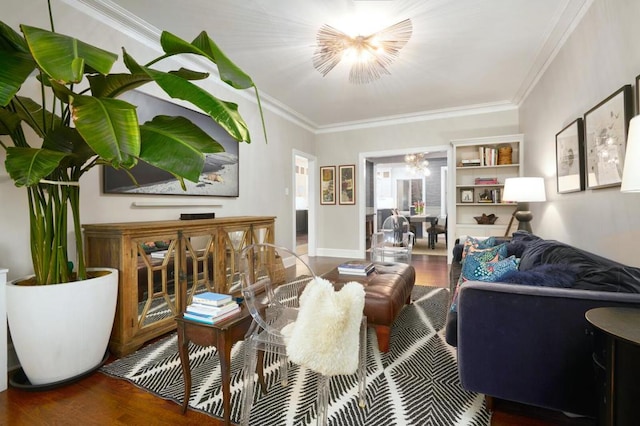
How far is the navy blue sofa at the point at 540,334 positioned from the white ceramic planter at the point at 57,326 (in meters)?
2.14

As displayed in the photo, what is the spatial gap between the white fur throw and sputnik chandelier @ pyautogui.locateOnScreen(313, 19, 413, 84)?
257 centimetres

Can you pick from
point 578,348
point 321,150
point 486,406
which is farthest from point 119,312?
point 321,150

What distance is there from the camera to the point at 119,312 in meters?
2.13

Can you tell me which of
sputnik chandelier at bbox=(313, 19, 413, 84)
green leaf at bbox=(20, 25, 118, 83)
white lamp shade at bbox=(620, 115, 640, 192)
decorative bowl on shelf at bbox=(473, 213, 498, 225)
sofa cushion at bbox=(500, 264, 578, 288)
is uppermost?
sputnik chandelier at bbox=(313, 19, 413, 84)

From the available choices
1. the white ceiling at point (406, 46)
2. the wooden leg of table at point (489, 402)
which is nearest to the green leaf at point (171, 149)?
the white ceiling at point (406, 46)

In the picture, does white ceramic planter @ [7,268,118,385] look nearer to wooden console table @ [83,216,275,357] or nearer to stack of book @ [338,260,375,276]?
wooden console table @ [83,216,275,357]

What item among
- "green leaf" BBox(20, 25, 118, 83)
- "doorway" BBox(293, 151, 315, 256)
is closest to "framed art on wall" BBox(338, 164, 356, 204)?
"doorway" BBox(293, 151, 315, 256)

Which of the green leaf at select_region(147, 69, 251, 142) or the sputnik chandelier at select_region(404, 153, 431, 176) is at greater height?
the sputnik chandelier at select_region(404, 153, 431, 176)

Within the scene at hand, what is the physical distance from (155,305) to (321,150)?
186 inches

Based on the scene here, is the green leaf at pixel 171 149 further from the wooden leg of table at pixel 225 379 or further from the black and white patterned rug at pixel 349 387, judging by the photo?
the black and white patterned rug at pixel 349 387

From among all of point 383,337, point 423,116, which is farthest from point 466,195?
point 383,337

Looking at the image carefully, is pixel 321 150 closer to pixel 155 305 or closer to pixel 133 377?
pixel 155 305

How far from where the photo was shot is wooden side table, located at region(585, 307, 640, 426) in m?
0.97

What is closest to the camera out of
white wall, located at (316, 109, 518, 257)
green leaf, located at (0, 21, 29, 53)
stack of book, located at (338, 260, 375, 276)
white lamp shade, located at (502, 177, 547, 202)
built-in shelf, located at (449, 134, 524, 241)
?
green leaf, located at (0, 21, 29, 53)
